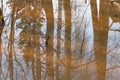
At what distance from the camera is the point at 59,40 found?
568 centimetres

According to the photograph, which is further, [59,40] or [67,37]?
[67,37]

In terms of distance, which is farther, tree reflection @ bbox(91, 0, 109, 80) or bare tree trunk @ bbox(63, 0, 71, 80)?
tree reflection @ bbox(91, 0, 109, 80)

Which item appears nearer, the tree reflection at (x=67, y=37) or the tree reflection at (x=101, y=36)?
the tree reflection at (x=67, y=37)

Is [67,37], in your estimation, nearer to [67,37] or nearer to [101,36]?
[67,37]

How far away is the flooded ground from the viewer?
459cm

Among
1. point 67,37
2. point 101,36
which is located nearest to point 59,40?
point 67,37

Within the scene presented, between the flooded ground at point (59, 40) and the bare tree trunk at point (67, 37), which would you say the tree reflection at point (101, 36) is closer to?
the flooded ground at point (59, 40)

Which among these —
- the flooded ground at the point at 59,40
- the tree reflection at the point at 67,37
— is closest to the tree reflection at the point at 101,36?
the flooded ground at the point at 59,40

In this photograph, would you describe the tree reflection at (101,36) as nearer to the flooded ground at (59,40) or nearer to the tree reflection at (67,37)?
the flooded ground at (59,40)

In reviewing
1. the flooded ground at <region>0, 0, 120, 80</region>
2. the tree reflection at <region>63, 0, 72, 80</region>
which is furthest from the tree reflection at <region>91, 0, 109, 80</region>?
the tree reflection at <region>63, 0, 72, 80</region>

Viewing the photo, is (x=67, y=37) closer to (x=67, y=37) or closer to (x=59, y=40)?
(x=67, y=37)

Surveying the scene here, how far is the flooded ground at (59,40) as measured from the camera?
459 cm

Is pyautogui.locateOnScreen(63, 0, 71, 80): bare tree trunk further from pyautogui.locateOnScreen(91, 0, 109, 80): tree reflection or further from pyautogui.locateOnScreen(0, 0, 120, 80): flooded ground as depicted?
pyautogui.locateOnScreen(91, 0, 109, 80): tree reflection

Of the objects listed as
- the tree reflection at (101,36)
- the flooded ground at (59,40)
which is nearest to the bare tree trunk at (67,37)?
the flooded ground at (59,40)
